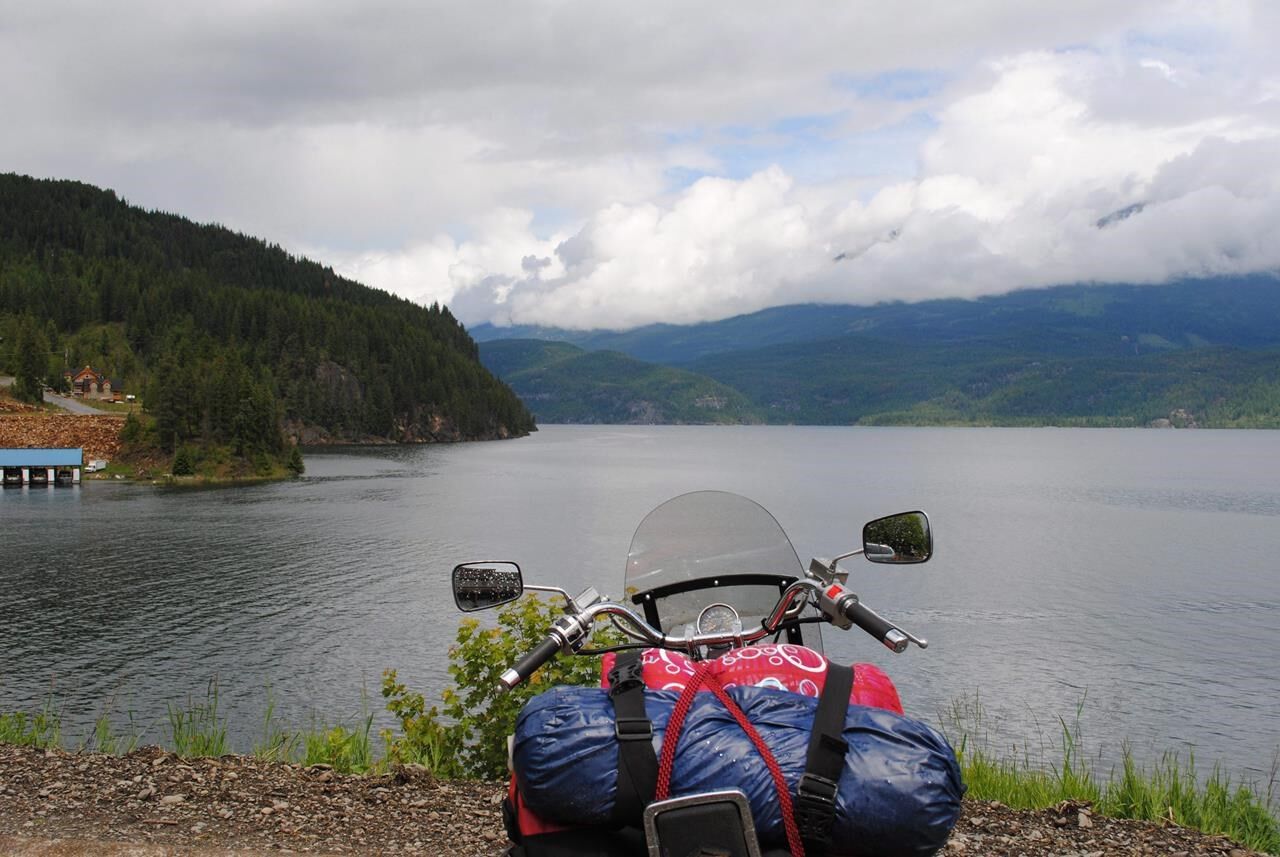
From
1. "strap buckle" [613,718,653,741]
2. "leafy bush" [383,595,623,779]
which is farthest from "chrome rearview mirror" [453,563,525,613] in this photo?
"leafy bush" [383,595,623,779]

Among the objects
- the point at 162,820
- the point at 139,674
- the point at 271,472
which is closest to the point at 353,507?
the point at 271,472

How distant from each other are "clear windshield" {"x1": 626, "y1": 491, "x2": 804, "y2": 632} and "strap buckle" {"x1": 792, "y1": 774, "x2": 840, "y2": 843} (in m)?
1.82

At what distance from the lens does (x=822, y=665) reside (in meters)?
3.06

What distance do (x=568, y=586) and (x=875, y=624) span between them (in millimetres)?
33814

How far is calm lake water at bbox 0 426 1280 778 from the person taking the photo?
22656mm

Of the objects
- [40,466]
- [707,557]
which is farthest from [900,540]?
[40,466]

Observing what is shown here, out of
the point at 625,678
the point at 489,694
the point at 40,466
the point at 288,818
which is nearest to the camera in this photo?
the point at 625,678

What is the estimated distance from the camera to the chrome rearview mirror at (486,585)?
4.25 metres

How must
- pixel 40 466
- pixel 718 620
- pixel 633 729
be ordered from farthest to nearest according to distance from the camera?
1. pixel 40 466
2. pixel 718 620
3. pixel 633 729

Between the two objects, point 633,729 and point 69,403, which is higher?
point 69,403

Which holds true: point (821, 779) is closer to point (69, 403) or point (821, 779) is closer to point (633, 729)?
point (633, 729)

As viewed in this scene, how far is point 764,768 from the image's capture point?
256 centimetres

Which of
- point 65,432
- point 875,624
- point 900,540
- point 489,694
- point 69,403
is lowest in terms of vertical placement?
point 489,694

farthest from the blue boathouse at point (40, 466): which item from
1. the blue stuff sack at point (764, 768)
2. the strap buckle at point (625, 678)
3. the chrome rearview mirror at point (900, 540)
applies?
the blue stuff sack at point (764, 768)
